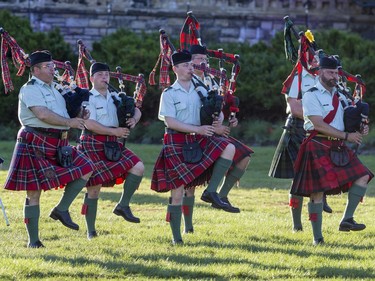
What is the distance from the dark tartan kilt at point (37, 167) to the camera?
31.6 ft

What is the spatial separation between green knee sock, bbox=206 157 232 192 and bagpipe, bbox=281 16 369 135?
3.48ft

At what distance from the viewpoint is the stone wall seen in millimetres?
25438

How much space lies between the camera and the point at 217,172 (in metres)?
10.2

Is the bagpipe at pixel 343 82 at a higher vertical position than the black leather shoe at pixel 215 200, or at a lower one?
higher

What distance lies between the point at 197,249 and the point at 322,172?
47.5 inches

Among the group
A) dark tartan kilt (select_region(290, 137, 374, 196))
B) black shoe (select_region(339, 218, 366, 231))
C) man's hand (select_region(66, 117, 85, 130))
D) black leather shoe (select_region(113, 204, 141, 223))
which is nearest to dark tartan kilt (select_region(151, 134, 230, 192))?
black leather shoe (select_region(113, 204, 141, 223))

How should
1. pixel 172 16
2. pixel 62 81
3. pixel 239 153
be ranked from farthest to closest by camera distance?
pixel 172 16
pixel 239 153
pixel 62 81

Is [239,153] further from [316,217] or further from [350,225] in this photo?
[350,225]

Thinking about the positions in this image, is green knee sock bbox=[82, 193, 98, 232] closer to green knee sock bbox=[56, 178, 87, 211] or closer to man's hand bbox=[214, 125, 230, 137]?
green knee sock bbox=[56, 178, 87, 211]

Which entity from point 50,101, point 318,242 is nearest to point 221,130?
point 318,242

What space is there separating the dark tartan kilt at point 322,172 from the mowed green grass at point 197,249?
0.47m

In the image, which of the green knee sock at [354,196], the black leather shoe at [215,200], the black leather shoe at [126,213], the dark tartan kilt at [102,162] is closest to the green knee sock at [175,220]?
the black leather shoe at [215,200]

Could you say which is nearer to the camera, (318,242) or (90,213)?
(318,242)

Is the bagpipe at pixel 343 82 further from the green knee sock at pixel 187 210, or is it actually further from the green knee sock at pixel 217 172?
the green knee sock at pixel 187 210
